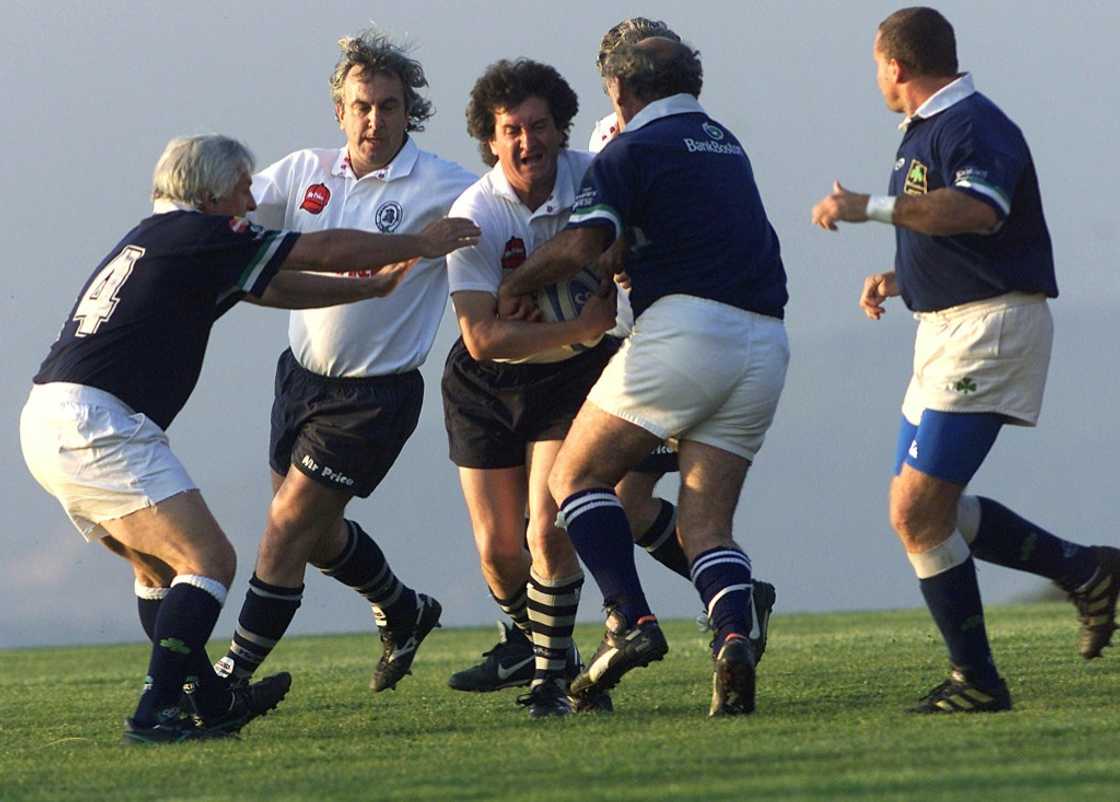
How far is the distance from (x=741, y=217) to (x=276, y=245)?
4.61 ft

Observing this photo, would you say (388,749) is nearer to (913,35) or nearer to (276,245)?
(276,245)

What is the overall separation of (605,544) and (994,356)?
1279 mm

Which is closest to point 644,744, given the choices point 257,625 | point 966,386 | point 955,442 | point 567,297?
point 955,442

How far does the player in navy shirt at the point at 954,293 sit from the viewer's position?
16.7ft

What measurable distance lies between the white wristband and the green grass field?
1.40m

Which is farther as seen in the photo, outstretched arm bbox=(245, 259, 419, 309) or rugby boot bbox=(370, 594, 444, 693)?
rugby boot bbox=(370, 594, 444, 693)

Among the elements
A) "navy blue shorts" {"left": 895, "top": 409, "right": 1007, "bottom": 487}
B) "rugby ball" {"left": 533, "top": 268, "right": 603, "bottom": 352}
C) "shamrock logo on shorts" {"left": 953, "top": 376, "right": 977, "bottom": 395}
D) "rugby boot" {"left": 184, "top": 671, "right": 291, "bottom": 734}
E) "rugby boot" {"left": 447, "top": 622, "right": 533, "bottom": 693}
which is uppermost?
"rugby ball" {"left": 533, "top": 268, "right": 603, "bottom": 352}

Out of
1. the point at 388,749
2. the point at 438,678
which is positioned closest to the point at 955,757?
the point at 388,749

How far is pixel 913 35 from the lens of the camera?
5.38 meters

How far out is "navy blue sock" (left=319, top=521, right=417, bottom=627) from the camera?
7102 mm

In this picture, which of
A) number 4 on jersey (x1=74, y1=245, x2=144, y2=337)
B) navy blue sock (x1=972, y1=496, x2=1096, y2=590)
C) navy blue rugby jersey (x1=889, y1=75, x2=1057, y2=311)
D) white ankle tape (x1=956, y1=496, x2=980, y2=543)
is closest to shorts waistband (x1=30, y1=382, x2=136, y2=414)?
number 4 on jersey (x1=74, y1=245, x2=144, y2=337)

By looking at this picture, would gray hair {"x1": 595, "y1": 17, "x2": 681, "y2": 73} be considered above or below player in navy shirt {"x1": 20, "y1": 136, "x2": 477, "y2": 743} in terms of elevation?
above

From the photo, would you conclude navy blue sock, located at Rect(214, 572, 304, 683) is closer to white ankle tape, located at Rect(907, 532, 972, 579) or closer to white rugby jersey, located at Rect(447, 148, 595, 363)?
white rugby jersey, located at Rect(447, 148, 595, 363)

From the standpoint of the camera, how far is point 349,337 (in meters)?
6.40
